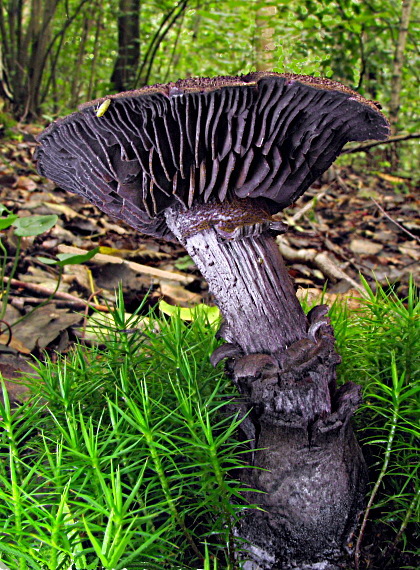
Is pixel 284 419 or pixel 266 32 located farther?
pixel 266 32

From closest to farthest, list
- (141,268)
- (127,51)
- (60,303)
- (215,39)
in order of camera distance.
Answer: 1. (60,303)
2. (141,268)
3. (215,39)
4. (127,51)

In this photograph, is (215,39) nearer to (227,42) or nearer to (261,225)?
(227,42)

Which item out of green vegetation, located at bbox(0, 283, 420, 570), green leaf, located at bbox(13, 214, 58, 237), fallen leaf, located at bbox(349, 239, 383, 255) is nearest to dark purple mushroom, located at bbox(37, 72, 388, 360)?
green vegetation, located at bbox(0, 283, 420, 570)

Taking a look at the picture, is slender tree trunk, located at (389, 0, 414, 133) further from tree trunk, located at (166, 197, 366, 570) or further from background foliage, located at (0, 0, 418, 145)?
tree trunk, located at (166, 197, 366, 570)

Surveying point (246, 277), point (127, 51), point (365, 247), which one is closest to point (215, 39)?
point (127, 51)

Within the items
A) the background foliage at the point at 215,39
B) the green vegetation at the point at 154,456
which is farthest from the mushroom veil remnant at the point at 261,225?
the background foliage at the point at 215,39

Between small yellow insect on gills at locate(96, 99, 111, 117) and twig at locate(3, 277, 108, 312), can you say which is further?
twig at locate(3, 277, 108, 312)

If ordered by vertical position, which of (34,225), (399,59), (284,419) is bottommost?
(284,419)

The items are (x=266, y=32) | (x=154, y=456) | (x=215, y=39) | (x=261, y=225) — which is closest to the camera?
(x=154, y=456)
